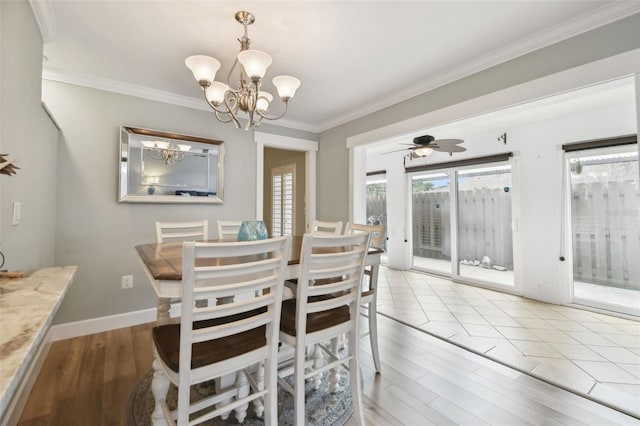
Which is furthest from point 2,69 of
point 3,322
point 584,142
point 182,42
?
point 584,142

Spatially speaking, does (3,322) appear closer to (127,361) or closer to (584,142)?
(127,361)

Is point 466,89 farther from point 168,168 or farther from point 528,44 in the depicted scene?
point 168,168

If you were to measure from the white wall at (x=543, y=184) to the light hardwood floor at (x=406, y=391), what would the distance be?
243 centimetres

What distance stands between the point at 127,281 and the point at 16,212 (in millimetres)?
1515

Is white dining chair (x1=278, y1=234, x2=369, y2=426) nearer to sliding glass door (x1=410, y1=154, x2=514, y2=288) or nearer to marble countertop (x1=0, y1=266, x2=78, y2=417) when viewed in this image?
marble countertop (x1=0, y1=266, x2=78, y2=417)

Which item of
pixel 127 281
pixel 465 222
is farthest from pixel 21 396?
pixel 465 222

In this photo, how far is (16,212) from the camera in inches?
61.7

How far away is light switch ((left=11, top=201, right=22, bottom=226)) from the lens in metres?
1.54

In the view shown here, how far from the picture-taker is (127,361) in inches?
86.4

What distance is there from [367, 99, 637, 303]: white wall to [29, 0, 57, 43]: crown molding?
5.28 meters

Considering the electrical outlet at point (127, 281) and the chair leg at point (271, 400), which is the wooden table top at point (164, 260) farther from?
the electrical outlet at point (127, 281)

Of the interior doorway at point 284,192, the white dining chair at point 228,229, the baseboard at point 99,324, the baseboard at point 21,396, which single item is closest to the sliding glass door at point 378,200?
the interior doorway at point 284,192

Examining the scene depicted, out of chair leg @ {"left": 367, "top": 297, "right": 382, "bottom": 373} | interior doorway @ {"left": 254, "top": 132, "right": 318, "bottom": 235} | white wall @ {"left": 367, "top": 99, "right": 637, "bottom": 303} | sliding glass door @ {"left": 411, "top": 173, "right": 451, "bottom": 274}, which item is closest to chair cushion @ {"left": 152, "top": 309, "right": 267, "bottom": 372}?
chair leg @ {"left": 367, "top": 297, "right": 382, "bottom": 373}

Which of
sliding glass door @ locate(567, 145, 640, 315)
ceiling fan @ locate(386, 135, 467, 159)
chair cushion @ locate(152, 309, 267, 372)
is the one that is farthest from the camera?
ceiling fan @ locate(386, 135, 467, 159)
